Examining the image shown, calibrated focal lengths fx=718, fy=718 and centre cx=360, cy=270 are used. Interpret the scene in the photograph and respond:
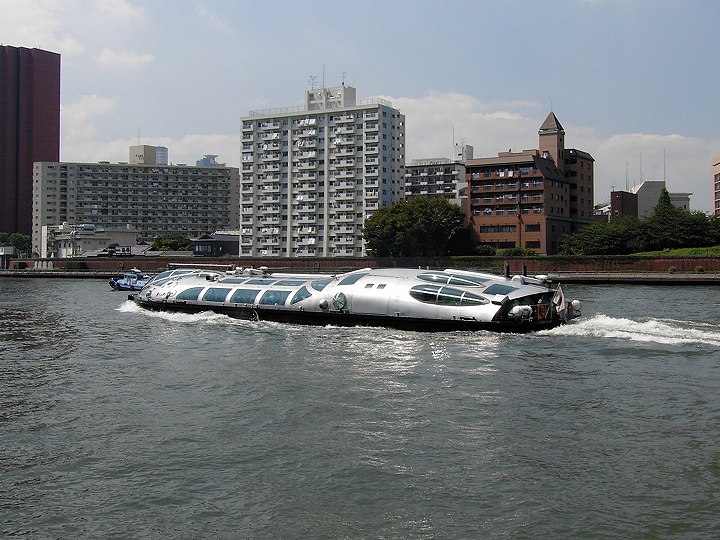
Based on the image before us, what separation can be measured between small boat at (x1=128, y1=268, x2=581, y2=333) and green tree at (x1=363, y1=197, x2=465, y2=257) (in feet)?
227

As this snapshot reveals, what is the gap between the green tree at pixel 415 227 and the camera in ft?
379

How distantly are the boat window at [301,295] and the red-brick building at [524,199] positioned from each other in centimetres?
7715

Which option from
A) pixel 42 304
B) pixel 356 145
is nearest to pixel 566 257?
pixel 356 145

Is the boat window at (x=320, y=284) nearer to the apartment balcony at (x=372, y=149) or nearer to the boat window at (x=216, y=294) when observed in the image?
the boat window at (x=216, y=294)

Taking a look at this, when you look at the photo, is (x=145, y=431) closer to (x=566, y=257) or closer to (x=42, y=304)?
(x=42, y=304)

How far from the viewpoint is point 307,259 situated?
126812mm

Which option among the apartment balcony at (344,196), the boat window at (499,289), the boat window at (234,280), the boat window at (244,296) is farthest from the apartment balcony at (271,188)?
the boat window at (499,289)

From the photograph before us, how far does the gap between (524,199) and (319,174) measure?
4701cm

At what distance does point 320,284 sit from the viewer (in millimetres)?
43281

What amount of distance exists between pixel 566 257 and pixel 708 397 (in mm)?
82264

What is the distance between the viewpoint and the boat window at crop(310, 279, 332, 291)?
42781 mm

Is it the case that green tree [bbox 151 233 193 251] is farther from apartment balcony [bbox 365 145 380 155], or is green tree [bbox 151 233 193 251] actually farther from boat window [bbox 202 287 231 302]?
boat window [bbox 202 287 231 302]

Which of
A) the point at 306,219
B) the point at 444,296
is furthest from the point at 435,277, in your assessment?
the point at 306,219

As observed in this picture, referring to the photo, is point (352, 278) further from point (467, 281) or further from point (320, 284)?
point (467, 281)
